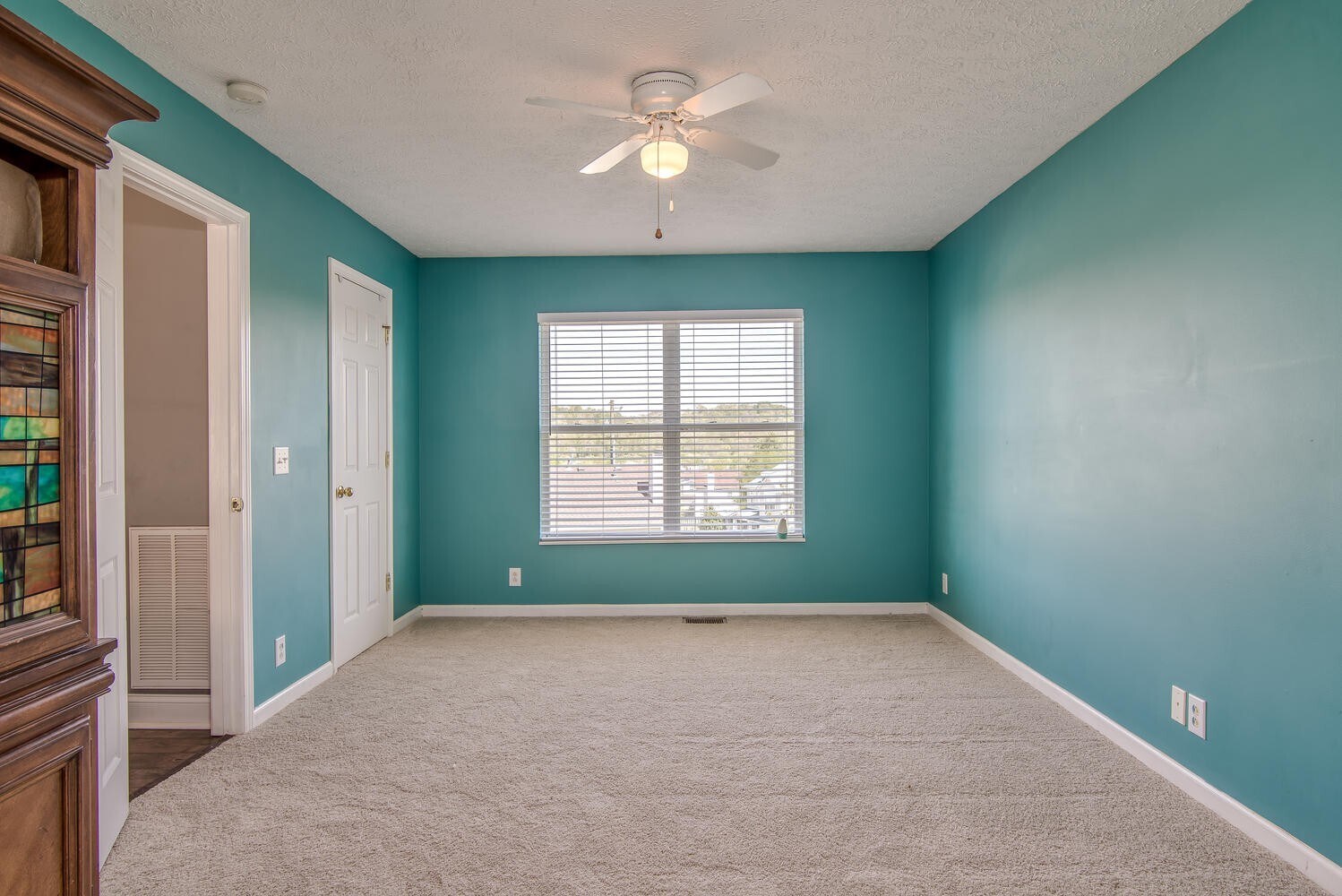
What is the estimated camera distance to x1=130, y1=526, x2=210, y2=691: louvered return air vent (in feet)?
10.3

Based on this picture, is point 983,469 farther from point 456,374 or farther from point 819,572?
point 456,374

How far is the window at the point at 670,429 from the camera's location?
500 centimetres

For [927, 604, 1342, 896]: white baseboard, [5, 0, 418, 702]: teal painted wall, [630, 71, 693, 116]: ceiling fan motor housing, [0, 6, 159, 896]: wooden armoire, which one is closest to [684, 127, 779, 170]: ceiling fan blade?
[630, 71, 693, 116]: ceiling fan motor housing

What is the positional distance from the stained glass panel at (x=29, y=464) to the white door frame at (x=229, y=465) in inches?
67.5

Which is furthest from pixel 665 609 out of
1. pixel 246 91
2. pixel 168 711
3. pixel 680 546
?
pixel 246 91

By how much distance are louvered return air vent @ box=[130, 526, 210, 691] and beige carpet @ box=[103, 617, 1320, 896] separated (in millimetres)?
478

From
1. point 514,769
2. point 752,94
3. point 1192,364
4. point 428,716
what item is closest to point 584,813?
point 514,769

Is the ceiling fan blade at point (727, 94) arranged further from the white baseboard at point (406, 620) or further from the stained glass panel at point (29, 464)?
the white baseboard at point (406, 620)

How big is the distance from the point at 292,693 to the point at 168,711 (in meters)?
0.47

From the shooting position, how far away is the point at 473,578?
5023 mm

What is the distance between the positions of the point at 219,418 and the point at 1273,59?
382 centimetres

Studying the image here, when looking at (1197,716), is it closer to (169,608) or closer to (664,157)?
(664,157)

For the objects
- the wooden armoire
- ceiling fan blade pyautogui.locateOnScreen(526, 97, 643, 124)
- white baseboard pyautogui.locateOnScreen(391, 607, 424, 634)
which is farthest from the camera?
white baseboard pyautogui.locateOnScreen(391, 607, 424, 634)

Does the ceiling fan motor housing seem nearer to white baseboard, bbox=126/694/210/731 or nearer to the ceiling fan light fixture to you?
the ceiling fan light fixture
